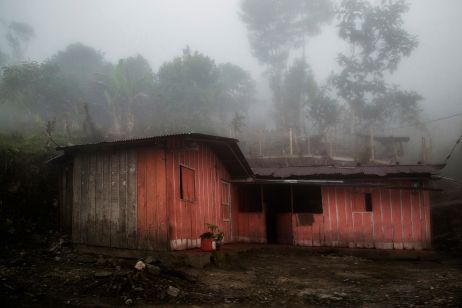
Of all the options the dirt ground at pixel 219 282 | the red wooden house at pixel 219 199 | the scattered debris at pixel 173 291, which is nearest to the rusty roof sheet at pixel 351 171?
the red wooden house at pixel 219 199

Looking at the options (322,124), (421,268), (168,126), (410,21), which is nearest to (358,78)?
(322,124)

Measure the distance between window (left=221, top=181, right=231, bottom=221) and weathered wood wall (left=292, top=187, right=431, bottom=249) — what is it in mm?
2709

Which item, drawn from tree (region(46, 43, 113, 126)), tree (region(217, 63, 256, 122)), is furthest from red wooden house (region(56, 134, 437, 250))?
tree (region(217, 63, 256, 122))

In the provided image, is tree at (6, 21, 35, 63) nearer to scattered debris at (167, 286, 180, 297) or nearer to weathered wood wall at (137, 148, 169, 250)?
weathered wood wall at (137, 148, 169, 250)

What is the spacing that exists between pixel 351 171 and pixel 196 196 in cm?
624

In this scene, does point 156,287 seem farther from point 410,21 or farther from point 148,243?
point 410,21

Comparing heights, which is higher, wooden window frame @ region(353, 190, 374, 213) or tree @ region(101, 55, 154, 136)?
tree @ region(101, 55, 154, 136)

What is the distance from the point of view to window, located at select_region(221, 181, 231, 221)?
43.1 ft

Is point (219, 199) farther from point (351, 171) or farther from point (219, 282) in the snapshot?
point (219, 282)

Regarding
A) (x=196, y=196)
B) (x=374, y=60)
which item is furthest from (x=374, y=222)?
(x=374, y=60)

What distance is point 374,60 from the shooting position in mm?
31594

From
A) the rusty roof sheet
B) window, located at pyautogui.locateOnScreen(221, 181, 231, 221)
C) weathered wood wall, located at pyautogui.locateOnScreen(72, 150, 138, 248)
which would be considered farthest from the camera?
window, located at pyautogui.locateOnScreen(221, 181, 231, 221)

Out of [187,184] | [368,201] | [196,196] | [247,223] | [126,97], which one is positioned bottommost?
[247,223]

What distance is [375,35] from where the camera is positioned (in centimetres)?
3142
